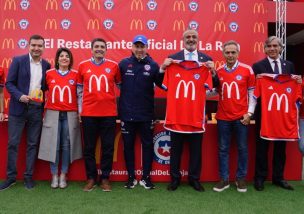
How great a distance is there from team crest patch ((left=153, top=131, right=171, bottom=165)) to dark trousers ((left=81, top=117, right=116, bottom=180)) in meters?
0.60

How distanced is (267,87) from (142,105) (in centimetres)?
142

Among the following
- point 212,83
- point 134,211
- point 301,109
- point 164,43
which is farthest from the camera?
point 164,43

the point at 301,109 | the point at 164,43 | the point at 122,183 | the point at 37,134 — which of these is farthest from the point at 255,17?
the point at 37,134

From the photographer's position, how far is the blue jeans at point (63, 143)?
12.3 feet

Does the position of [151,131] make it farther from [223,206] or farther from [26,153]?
[26,153]

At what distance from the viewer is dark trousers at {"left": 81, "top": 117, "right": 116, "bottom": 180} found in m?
3.68

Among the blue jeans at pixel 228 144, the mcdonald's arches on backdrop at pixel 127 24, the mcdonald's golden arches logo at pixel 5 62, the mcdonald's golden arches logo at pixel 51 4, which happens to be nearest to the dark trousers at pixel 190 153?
the blue jeans at pixel 228 144

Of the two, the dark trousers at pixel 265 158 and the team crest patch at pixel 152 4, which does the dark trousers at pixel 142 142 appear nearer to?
the dark trousers at pixel 265 158

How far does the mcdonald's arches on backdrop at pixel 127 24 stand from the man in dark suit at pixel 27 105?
2589 millimetres

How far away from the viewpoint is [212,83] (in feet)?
12.0

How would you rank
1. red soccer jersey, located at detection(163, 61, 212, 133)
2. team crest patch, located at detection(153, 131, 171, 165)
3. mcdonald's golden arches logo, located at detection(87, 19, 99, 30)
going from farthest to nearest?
mcdonald's golden arches logo, located at detection(87, 19, 99, 30) → team crest patch, located at detection(153, 131, 171, 165) → red soccer jersey, located at detection(163, 61, 212, 133)

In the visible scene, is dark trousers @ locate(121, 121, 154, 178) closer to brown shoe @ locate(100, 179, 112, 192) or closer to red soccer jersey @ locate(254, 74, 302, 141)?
brown shoe @ locate(100, 179, 112, 192)

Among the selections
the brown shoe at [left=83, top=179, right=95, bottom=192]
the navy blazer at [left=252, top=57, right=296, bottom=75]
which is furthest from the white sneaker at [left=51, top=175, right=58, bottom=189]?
the navy blazer at [left=252, top=57, right=296, bottom=75]

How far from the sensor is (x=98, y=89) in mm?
3619
